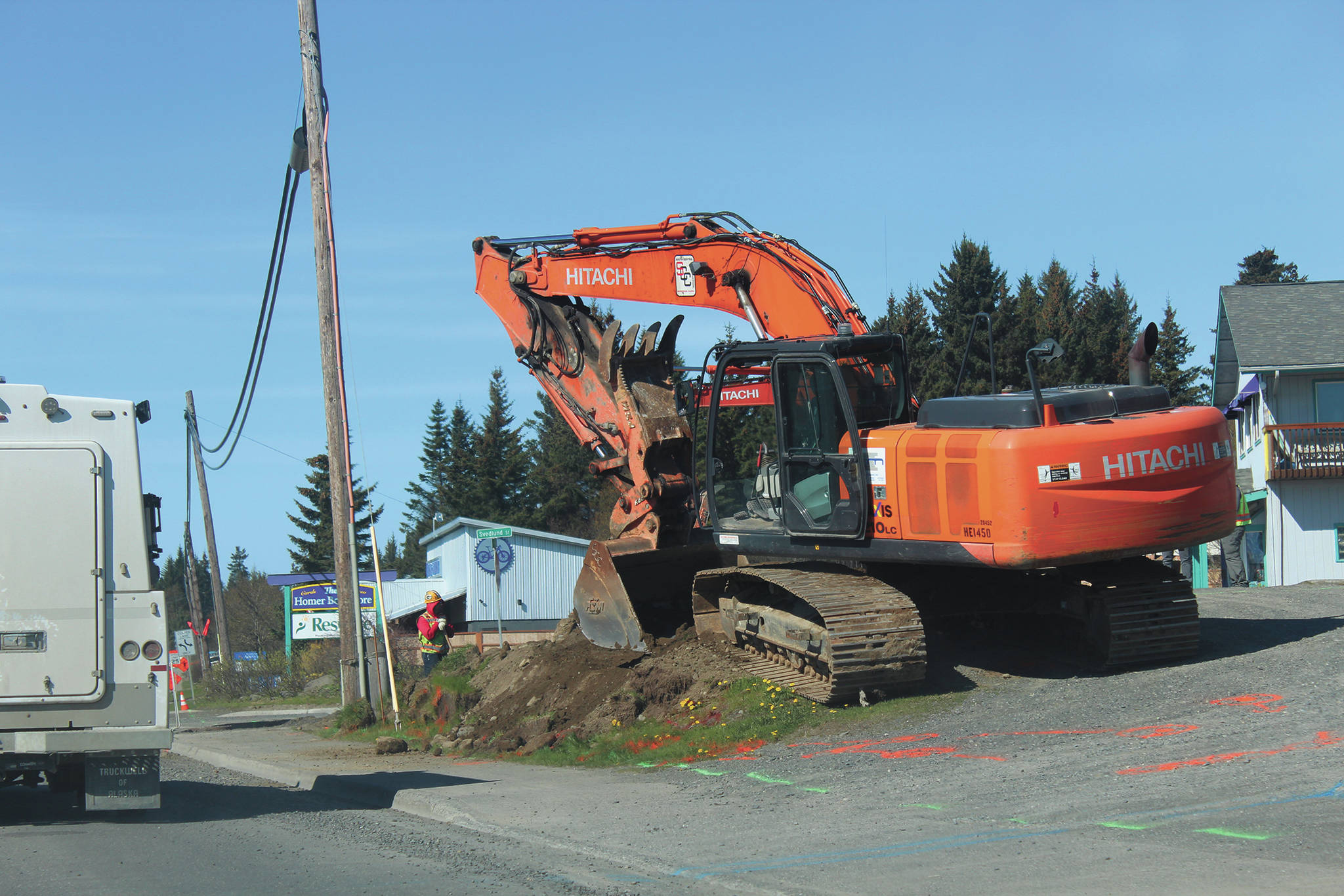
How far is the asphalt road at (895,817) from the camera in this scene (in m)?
6.31

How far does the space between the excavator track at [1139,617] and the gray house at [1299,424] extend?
1931cm

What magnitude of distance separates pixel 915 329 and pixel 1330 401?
20.5m

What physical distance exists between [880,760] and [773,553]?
3239 mm

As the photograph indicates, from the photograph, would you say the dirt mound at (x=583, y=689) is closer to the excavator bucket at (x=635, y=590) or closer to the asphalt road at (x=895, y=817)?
the excavator bucket at (x=635, y=590)

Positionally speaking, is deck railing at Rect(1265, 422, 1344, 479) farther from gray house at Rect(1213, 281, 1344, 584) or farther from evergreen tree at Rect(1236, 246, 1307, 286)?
evergreen tree at Rect(1236, 246, 1307, 286)

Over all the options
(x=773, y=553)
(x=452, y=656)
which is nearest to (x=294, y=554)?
(x=452, y=656)

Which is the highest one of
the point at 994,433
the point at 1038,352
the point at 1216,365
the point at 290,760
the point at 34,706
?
the point at 1216,365

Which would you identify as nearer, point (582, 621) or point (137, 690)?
point (137, 690)

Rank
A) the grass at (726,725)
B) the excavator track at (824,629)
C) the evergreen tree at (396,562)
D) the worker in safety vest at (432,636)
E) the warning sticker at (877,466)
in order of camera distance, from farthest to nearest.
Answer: the evergreen tree at (396,562), the worker in safety vest at (432,636), the warning sticker at (877,466), the grass at (726,725), the excavator track at (824,629)

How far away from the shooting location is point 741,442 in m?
41.4

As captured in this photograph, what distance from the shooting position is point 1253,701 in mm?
9898

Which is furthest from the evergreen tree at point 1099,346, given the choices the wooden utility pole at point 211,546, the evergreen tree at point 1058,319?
the wooden utility pole at point 211,546

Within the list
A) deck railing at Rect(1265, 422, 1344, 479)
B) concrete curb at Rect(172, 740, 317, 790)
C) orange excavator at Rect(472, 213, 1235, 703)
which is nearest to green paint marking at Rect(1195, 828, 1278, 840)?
orange excavator at Rect(472, 213, 1235, 703)

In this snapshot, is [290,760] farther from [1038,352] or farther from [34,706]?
[1038,352]
